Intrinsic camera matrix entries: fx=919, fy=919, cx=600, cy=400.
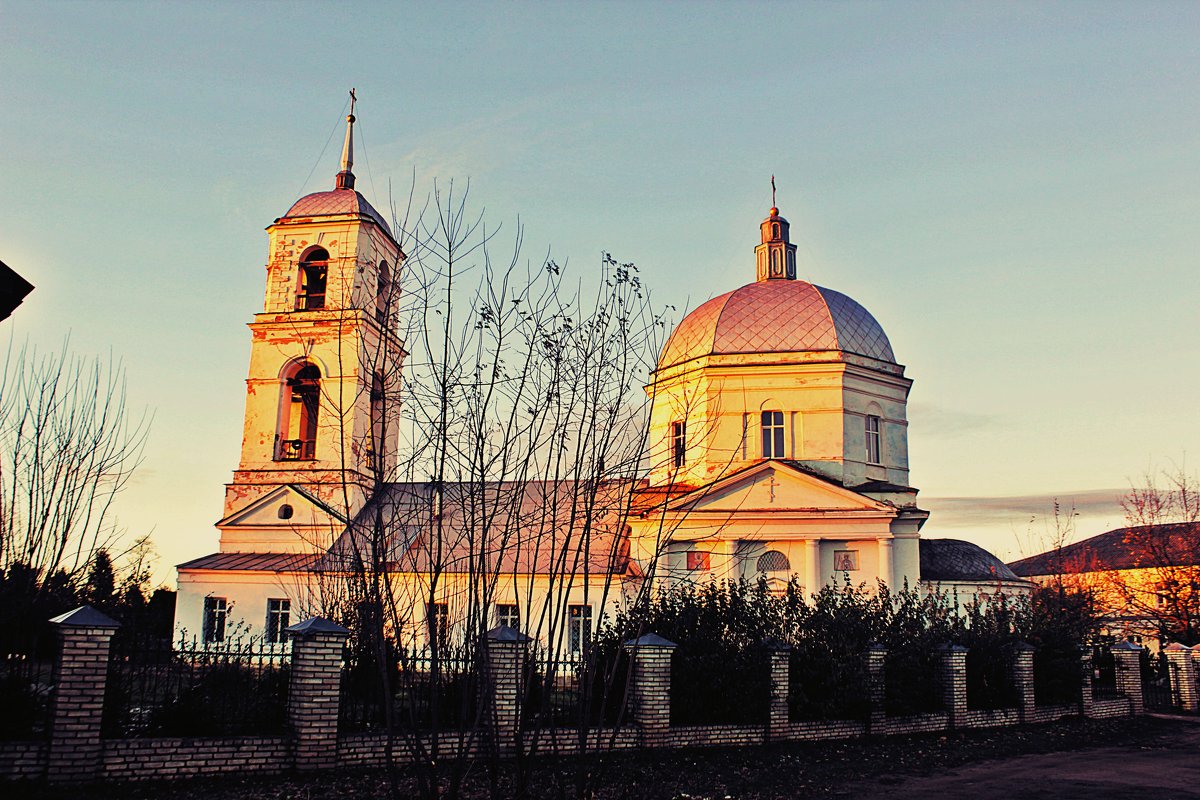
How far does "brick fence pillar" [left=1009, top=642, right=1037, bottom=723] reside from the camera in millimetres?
17281

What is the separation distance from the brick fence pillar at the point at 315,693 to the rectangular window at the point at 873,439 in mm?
19885

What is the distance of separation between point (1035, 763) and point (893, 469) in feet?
49.7

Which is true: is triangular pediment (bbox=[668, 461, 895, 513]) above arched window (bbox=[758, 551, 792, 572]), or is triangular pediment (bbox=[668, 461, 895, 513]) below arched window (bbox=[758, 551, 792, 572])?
above

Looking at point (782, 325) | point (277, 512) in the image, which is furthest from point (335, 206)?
point (782, 325)

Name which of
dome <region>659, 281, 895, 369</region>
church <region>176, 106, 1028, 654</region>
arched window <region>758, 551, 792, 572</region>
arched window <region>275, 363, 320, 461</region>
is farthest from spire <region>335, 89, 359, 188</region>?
arched window <region>758, 551, 792, 572</region>

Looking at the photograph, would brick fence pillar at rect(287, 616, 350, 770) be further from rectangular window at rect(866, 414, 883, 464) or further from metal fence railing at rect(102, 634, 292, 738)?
rectangular window at rect(866, 414, 883, 464)

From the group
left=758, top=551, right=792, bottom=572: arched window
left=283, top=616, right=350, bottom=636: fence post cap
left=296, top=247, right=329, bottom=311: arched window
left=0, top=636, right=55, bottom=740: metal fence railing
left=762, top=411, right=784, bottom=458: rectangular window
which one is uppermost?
left=296, top=247, right=329, bottom=311: arched window

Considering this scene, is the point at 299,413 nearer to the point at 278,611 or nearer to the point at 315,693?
the point at 278,611

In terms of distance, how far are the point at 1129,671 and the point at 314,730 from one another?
18228 mm

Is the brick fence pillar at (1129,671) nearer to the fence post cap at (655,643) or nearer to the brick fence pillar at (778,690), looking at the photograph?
the brick fence pillar at (778,690)

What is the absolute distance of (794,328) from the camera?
1098 inches

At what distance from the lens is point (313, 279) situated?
28969 mm

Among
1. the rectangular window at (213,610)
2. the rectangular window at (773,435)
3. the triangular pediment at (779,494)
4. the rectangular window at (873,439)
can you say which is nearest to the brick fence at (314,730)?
the triangular pediment at (779,494)

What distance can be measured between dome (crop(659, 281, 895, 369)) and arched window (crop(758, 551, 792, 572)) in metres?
6.15
